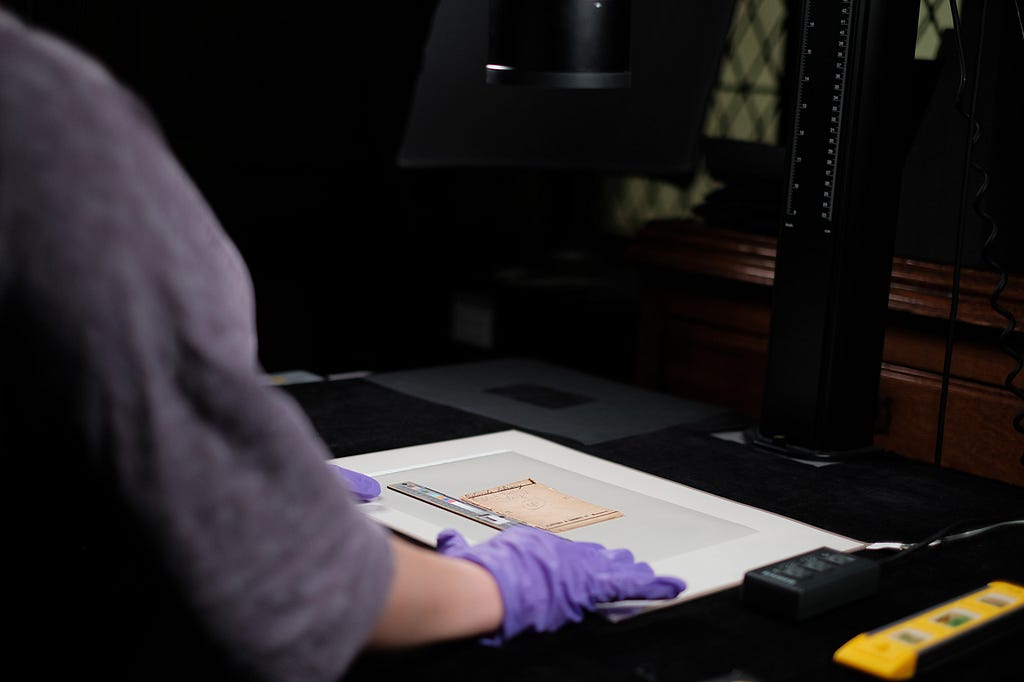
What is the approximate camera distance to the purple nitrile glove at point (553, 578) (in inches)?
34.0

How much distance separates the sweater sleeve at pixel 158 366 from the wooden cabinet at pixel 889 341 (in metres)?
1.22

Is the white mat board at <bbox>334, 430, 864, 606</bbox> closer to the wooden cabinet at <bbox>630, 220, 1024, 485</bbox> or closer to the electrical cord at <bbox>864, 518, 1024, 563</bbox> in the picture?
the electrical cord at <bbox>864, 518, 1024, 563</bbox>

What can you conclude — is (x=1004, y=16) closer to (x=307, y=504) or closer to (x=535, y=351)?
(x=535, y=351)

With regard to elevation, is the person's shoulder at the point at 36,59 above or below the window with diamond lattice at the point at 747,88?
below

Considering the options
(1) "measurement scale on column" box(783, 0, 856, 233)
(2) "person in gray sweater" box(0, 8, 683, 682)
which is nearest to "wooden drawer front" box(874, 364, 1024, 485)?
(1) "measurement scale on column" box(783, 0, 856, 233)

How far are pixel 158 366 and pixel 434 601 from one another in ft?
0.89

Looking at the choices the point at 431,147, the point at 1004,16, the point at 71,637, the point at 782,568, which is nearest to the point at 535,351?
the point at 431,147

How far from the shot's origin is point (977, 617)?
3.04 ft

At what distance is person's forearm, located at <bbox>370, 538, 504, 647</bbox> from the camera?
731 mm

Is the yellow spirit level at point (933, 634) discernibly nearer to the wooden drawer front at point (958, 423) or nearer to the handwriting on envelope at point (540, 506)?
the handwriting on envelope at point (540, 506)

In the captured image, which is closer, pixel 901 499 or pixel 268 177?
pixel 901 499

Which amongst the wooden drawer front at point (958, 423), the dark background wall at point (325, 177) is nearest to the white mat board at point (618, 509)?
the wooden drawer front at point (958, 423)

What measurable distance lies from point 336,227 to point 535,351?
2.10ft

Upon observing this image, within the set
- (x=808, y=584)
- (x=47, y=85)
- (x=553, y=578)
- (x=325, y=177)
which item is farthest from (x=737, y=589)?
(x=325, y=177)
